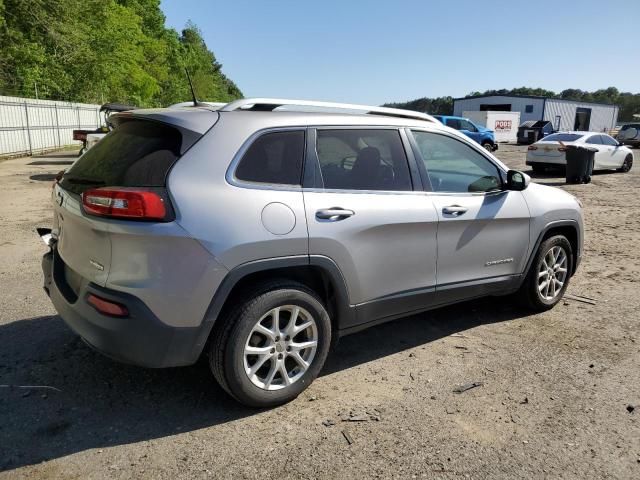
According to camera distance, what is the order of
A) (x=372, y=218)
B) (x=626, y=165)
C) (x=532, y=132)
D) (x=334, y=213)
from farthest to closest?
(x=532, y=132), (x=626, y=165), (x=372, y=218), (x=334, y=213)

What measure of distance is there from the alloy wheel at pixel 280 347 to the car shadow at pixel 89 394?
0.25 metres

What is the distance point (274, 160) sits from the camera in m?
3.12

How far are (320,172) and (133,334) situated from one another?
1.46 metres

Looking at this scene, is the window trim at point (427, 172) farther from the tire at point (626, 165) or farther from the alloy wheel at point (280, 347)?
the tire at point (626, 165)

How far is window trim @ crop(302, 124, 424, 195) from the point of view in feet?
10.6

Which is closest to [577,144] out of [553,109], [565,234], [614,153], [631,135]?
[614,153]

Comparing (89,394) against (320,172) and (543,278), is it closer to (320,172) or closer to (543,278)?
(320,172)

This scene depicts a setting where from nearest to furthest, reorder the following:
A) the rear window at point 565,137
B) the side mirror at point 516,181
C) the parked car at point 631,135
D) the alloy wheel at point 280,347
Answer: the alloy wheel at point 280,347 < the side mirror at point 516,181 < the rear window at point 565,137 < the parked car at point 631,135

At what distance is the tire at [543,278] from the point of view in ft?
15.3

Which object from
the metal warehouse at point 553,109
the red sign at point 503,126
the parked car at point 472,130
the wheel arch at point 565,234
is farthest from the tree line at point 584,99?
the wheel arch at point 565,234

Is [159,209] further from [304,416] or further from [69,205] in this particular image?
[304,416]

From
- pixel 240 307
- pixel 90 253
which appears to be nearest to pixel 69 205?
pixel 90 253

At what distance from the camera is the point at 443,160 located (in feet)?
13.0

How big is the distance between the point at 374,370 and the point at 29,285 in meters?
3.67
